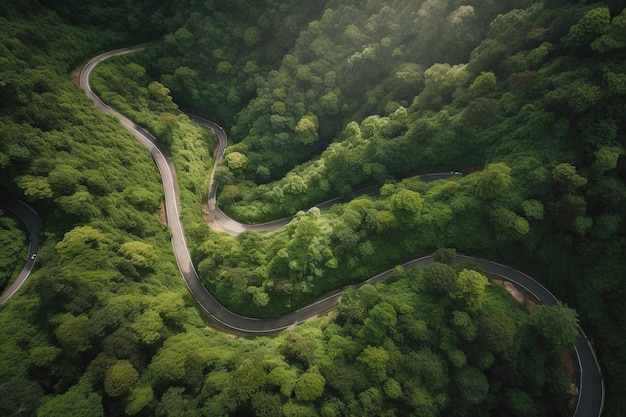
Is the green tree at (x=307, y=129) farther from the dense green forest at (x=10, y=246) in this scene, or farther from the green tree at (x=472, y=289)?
the dense green forest at (x=10, y=246)

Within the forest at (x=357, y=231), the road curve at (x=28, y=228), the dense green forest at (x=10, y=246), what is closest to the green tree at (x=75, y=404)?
the forest at (x=357, y=231)

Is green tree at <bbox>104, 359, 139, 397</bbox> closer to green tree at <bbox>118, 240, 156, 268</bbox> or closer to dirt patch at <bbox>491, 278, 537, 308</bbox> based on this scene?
green tree at <bbox>118, 240, 156, 268</bbox>

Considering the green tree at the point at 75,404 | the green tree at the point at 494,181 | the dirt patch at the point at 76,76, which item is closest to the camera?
the green tree at the point at 75,404

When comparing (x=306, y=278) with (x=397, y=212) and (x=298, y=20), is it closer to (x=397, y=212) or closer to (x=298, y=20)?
(x=397, y=212)

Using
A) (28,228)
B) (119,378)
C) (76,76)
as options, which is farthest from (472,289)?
(76,76)

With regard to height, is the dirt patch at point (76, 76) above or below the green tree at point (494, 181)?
above

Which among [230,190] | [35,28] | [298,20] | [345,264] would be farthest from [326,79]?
[35,28]

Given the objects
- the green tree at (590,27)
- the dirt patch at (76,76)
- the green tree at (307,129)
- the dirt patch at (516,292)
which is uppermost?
the dirt patch at (76,76)
